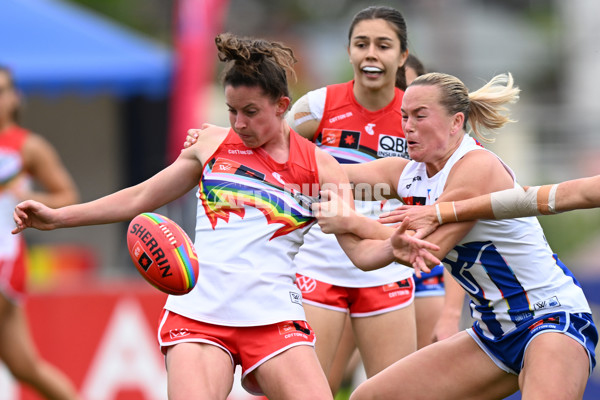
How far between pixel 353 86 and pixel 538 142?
19.7 m

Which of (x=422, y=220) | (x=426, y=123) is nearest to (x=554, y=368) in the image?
(x=422, y=220)

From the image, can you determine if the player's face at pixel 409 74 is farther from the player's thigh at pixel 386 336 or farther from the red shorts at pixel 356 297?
the player's thigh at pixel 386 336

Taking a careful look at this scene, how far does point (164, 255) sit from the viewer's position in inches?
173

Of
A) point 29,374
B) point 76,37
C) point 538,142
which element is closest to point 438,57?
point 538,142

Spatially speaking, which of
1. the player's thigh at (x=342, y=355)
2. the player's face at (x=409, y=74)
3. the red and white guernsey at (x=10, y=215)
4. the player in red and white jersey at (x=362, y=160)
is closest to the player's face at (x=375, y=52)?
the player in red and white jersey at (x=362, y=160)

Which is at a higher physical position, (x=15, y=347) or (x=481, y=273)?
(x=481, y=273)

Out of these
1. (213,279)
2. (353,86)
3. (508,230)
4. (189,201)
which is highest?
(353,86)

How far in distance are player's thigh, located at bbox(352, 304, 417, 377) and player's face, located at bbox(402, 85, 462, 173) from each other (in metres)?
1.35

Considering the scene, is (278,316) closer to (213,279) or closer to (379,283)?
(213,279)

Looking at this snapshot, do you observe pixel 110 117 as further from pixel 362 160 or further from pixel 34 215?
pixel 34 215

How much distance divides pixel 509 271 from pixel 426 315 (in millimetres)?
1666

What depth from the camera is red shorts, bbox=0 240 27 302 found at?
7.12 m

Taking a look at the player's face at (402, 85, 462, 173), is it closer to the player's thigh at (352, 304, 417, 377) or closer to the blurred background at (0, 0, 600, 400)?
the player's thigh at (352, 304, 417, 377)

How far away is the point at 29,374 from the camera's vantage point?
7.09m
